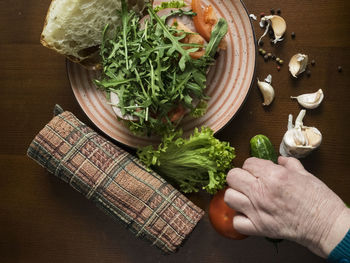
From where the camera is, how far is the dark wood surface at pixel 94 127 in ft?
6.25

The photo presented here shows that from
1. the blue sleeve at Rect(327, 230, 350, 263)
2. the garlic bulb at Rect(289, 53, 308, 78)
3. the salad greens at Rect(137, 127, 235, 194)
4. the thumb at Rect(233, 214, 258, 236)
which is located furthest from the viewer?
the garlic bulb at Rect(289, 53, 308, 78)

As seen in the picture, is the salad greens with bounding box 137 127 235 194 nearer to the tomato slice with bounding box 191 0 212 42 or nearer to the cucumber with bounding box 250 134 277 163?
the cucumber with bounding box 250 134 277 163

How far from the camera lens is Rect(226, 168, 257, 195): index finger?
164 centimetres

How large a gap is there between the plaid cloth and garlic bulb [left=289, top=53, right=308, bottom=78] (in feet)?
2.65

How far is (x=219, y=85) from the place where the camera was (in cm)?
188

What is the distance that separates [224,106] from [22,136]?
1027 millimetres

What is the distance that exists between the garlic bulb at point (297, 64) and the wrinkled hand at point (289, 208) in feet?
1.61

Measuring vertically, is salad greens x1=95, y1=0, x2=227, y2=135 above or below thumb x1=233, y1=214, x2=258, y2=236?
above

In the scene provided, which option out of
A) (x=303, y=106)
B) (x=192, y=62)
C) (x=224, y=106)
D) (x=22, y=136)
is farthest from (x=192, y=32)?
(x=22, y=136)

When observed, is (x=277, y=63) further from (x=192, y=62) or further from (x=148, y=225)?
(x=148, y=225)

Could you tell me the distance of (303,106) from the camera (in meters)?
1.90

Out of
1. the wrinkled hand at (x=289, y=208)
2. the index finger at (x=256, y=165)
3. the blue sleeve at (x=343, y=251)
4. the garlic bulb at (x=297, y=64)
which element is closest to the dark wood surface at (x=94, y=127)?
the garlic bulb at (x=297, y=64)

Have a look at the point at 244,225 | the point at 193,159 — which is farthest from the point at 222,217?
the point at 193,159

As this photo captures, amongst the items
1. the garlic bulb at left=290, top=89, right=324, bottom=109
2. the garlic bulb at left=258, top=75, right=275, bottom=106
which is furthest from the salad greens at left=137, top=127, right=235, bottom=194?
the garlic bulb at left=290, top=89, right=324, bottom=109
